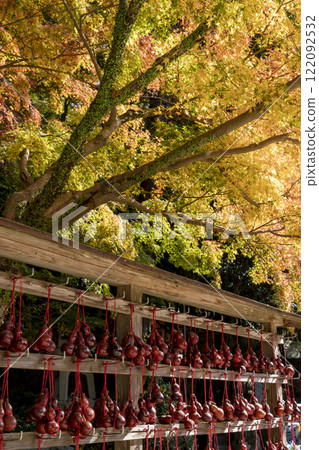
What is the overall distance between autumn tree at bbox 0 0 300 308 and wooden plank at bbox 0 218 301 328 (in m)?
1.39

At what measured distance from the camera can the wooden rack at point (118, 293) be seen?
2.72 m

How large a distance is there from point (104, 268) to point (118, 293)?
1.64ft

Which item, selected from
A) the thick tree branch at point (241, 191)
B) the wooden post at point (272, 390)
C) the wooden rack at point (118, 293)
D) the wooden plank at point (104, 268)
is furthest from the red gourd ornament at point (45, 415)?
the thick tree branch at point (241, 191)

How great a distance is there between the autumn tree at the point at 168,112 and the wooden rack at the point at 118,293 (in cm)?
141

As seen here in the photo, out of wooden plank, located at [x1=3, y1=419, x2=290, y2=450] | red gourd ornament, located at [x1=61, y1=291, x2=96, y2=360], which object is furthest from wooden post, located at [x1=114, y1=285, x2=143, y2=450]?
red gourd ornament, located at [x1=61, y1=291, x2=96, y2=360]

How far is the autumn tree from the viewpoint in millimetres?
4402

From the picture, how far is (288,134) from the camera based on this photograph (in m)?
4.79

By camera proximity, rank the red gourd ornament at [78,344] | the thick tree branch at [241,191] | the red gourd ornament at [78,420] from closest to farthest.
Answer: the red gourd ornament at [78,420], the red gourd ornament at [78,344], the thick tree branch at [241,191]

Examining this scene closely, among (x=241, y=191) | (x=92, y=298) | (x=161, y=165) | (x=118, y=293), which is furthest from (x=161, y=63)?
(x=92, y=298)

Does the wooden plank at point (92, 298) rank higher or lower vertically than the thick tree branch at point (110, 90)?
lower

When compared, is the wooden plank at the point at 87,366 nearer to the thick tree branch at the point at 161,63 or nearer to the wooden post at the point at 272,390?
the wooden post at the point at 272,390

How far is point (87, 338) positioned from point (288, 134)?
2.91 meters

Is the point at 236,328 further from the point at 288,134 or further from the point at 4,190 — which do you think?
the point at 4,190

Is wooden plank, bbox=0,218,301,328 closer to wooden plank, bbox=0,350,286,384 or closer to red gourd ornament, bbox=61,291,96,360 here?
red gourd ornament, bbox=61,291,96,360
